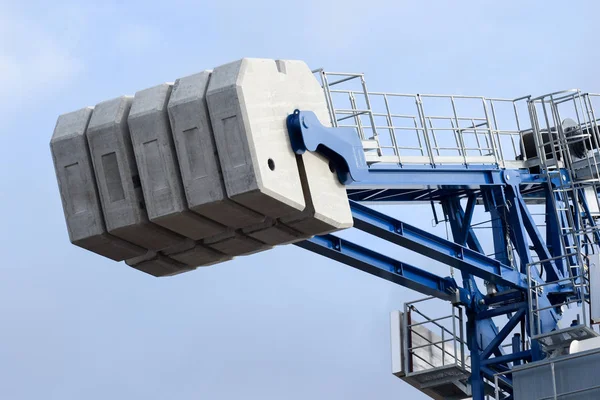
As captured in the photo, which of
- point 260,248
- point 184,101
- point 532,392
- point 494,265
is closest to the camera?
point 184,101

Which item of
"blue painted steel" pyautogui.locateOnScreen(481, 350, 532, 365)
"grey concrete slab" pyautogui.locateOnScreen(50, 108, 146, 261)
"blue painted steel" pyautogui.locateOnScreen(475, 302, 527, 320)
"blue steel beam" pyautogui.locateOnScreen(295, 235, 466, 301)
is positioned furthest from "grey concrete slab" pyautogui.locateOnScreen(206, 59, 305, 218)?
"blue painted steel" pyautogui.locateOnScreen(475, 302, 527, 320)

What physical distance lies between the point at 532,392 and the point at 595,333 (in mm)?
2516

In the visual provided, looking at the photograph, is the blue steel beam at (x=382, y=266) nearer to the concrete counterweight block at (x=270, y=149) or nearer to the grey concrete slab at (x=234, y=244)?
the grey concrete slab at (x=234, y=244)

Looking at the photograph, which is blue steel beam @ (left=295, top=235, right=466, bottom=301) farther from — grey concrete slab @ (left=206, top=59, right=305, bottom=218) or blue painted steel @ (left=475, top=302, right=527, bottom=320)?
grey concrete slab @ (left=206, top=59, right=305, bottom=218)

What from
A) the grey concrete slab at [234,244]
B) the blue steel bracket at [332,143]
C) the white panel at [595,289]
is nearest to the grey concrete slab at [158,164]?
the grey concrete slab at [234,244]

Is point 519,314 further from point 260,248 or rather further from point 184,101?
point 184,101

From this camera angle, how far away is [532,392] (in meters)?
27.8

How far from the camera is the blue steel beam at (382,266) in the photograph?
28891mm

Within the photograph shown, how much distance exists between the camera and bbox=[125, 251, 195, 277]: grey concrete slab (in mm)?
24844

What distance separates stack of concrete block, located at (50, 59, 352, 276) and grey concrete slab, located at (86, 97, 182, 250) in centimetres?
2

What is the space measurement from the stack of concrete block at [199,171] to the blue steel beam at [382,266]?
398cm

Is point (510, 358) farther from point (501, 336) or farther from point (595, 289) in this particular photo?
point (595, 289)

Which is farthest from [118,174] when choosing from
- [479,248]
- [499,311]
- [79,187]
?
[499,311]

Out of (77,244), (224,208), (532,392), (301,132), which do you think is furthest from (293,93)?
(532,392)
